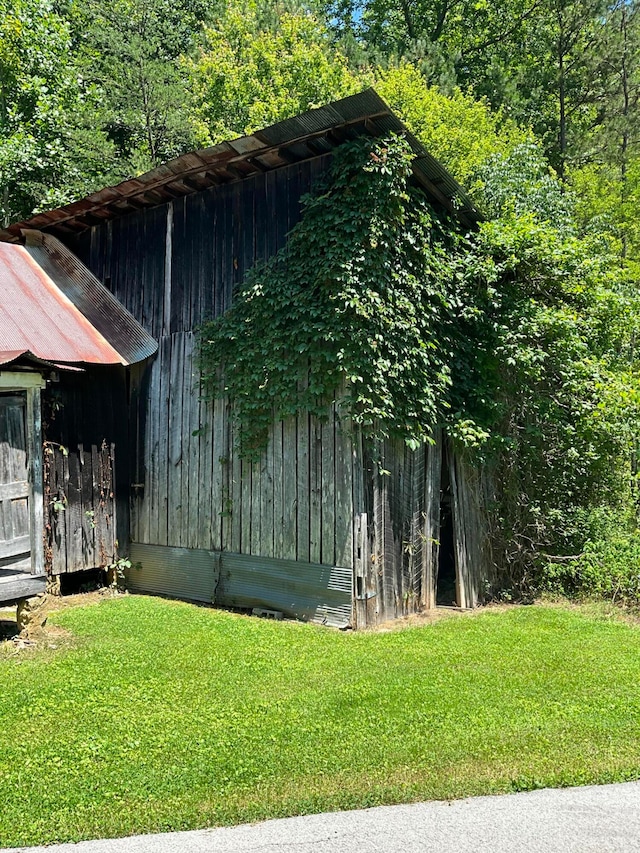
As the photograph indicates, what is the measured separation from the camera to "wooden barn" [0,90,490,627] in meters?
6.94

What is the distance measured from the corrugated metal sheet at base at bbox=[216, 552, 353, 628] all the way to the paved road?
3489 millimetres

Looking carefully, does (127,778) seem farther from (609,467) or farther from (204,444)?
(609,467)

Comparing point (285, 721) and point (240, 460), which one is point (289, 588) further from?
point (285, 721)

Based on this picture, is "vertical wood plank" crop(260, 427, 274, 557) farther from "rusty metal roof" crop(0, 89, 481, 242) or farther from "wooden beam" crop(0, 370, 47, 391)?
"rusty metal roof" crop(0, 89, 481, 242)

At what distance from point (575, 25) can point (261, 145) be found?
57.1ft

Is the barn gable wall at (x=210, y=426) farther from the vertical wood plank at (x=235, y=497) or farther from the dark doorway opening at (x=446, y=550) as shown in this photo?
the dark doorway opening at (x=446, y=550)

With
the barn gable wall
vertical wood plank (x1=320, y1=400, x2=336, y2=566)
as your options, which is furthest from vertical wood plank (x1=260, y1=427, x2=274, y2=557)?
vertical wood plank (x1=320, y1=400, x2=336, y2=566)

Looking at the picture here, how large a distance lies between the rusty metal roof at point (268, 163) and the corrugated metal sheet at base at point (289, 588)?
187 inches

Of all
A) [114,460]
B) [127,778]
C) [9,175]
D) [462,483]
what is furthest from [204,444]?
[9,175]

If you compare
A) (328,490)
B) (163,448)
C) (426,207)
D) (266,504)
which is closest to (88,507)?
(163,448)

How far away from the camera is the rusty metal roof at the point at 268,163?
265 inches

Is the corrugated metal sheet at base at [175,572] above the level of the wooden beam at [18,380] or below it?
below

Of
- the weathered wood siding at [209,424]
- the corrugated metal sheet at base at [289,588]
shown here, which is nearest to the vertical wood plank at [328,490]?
the weathered wood siding at [209,424]

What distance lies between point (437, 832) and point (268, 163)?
7.03 meters
